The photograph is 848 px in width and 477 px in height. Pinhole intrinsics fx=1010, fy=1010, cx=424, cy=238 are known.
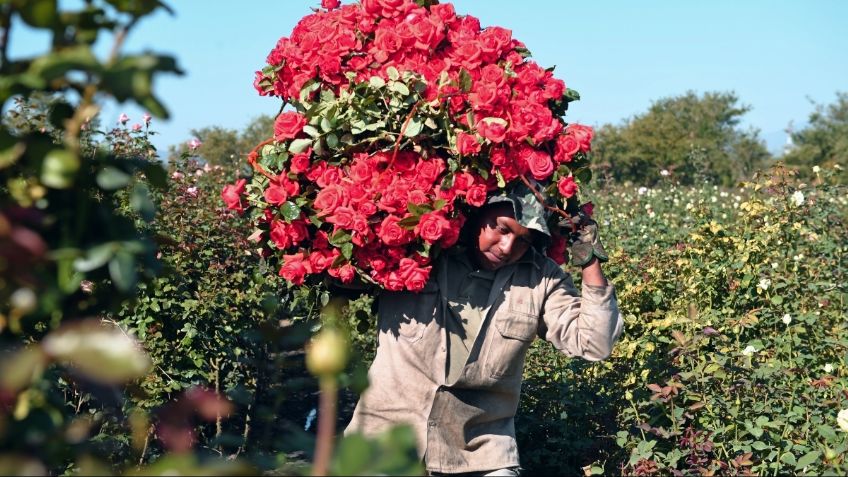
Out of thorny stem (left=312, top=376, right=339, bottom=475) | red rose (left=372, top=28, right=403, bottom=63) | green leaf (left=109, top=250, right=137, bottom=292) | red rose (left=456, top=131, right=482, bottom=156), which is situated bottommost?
thorny stem (left=312, top=376, right=339, bottom=475)

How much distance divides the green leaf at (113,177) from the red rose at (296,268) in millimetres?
1869

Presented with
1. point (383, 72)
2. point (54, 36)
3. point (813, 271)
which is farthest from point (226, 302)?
point (54, 36)

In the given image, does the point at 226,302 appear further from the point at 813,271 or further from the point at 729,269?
the point at 813,271

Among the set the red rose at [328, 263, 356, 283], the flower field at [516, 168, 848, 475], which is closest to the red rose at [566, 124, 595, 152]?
the red rose at [328, 263, 356, 283]

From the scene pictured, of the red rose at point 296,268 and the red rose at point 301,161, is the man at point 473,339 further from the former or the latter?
the red rose at point 301,161

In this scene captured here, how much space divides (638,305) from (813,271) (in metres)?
1.54

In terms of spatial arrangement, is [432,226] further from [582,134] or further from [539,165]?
[582,134]

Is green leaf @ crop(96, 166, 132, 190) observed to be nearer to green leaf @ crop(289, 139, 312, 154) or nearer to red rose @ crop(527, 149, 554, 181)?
green leaf @ crop(289, 139, 312, 154)

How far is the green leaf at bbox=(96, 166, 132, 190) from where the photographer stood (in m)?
1.33

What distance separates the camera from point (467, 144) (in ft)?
9.91

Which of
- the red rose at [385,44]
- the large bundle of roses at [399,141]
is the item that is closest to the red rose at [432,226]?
the large bundle of roses at [399,141]

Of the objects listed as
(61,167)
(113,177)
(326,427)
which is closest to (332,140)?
(113,177)

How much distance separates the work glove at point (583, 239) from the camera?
326cm

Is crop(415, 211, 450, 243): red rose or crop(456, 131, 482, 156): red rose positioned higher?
crop(456, 131, 482, 156): red rose
